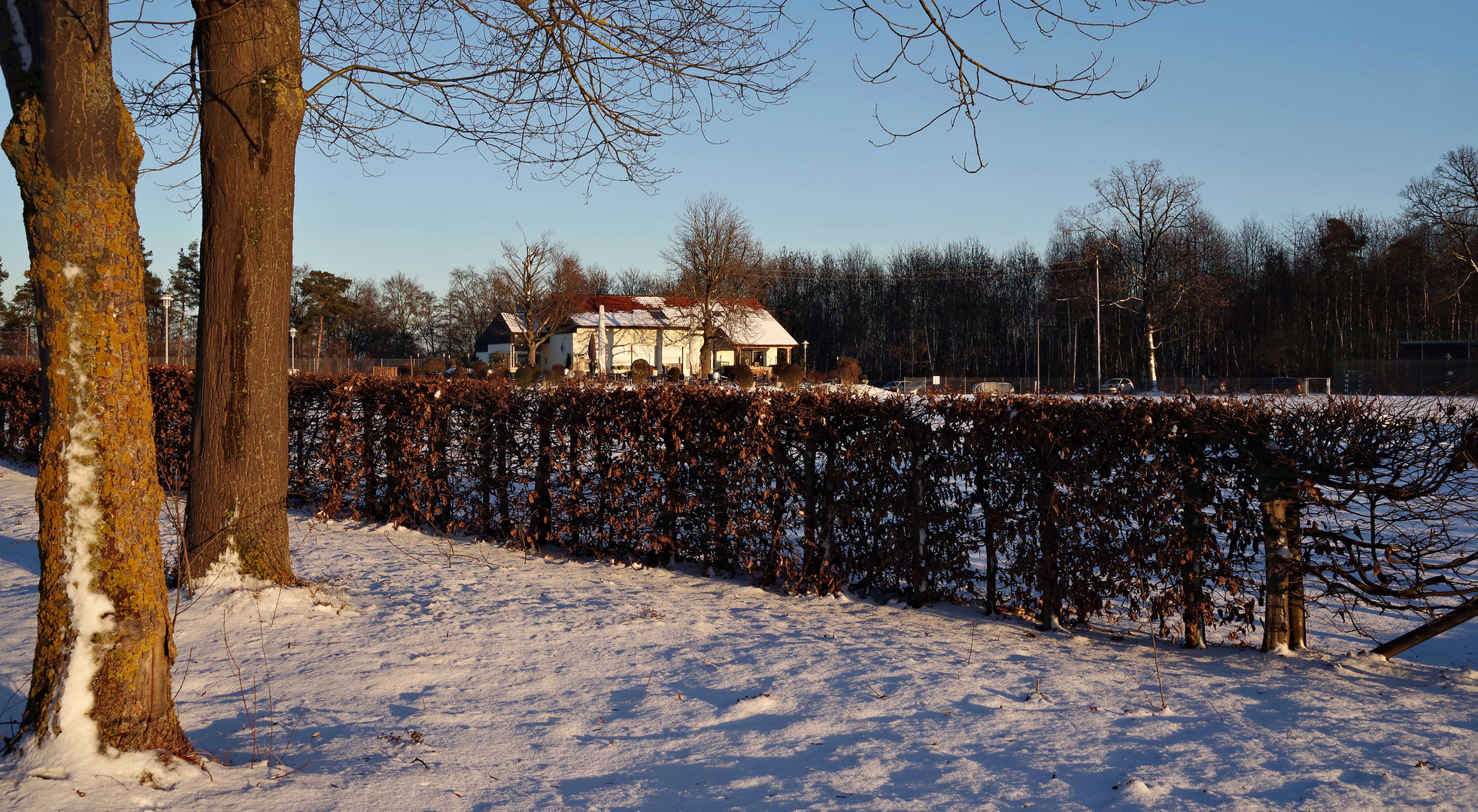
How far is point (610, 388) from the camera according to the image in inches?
296

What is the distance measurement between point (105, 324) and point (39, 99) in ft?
2.86

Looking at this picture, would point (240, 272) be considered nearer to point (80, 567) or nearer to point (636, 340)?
point (80, 567)

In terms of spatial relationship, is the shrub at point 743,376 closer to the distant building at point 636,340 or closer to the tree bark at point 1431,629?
the distant building at point 636,340

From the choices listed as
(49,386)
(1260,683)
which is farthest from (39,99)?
(1260,683)

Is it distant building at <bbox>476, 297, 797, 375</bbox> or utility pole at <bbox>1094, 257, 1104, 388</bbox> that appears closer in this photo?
utility pole at <bbox>1094, 257, 1104, 388</bbox>

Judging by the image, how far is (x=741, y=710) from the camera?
4215 mm

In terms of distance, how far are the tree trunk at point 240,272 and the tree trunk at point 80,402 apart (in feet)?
8.42

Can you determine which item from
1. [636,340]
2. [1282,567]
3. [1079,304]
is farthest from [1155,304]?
[1282,567]

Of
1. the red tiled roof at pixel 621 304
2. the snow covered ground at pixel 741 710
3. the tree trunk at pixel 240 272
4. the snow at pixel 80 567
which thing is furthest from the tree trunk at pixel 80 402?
the red tiled roof at pixel 621 304

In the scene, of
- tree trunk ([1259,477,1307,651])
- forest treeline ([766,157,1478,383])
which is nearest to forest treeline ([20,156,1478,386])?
forest treeline ([766,157,1478,383])

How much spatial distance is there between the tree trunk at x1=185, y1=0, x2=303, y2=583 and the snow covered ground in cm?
48

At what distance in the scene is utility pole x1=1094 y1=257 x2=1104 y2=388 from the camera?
133 ft

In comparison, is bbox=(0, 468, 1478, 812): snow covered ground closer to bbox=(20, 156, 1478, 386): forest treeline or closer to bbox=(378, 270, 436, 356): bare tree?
bbox=(20, 156, 1478, 386): forest treeline

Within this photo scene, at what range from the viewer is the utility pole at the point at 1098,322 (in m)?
40.4
